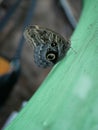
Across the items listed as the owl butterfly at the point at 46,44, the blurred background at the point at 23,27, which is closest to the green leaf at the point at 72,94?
the owl butterfly at the point at 46,44

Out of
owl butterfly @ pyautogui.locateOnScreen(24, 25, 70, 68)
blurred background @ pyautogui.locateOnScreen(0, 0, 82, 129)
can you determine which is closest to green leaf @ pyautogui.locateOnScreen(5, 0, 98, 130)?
owl butterfly @ pyautogui.locateOnScreen(24, 25, 70, 68)

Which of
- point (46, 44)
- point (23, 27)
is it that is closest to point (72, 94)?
point (46, 44)

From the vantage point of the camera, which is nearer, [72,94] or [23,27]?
[72,94]

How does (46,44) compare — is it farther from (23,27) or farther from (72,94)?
(23,27)

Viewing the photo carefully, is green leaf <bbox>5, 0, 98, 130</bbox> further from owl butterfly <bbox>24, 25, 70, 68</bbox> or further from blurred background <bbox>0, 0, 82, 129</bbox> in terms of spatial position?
blurred background <bbox>0, 0, 82, 129</bbox>

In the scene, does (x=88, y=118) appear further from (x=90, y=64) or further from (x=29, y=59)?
(x=29, y=59)

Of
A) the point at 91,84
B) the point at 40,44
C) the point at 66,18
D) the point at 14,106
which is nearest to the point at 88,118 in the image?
the point at 91,84
